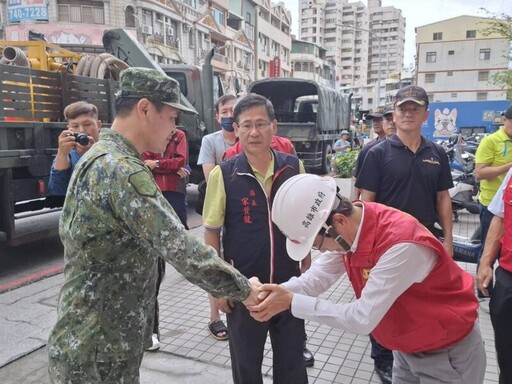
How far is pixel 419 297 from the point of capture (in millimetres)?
1560

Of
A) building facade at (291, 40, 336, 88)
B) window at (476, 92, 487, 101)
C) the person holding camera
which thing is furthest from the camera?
building facade at (291, 40, 336, 88)

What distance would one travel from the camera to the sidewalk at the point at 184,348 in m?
2.82

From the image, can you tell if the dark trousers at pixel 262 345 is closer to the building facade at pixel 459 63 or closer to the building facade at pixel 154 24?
the building facade at pixel 154 24

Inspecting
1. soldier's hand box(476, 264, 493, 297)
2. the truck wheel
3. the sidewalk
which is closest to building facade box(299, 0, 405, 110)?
the truck wheel

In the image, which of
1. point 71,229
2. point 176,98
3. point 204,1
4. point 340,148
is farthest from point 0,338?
point 204,1

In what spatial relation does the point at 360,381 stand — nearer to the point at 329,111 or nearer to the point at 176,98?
the point at 176,98

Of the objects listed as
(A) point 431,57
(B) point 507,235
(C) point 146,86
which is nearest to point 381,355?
(B) point 507,235

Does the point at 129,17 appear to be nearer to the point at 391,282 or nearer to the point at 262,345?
the point at 262,345

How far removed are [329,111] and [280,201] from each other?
36.1 ft

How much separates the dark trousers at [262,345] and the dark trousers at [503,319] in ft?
3.03

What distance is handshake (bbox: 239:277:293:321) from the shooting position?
1.67 meters

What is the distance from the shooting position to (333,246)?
1579 millimetres

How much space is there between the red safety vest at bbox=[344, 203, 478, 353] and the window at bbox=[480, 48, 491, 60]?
5217 centimetres

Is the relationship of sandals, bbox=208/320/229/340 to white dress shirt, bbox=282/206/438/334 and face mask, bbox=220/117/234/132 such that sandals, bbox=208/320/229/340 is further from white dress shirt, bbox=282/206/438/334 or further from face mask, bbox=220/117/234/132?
white dress shirt, bbox=282/206/438/334
